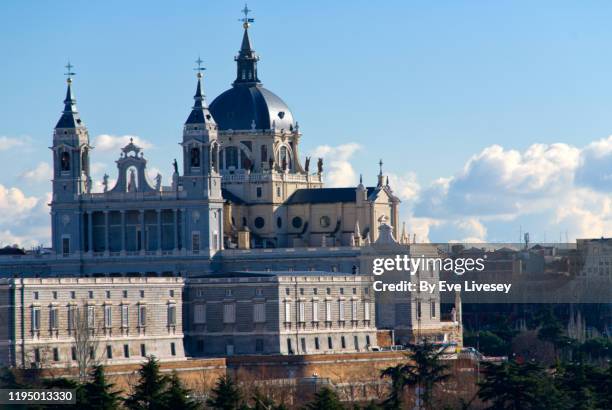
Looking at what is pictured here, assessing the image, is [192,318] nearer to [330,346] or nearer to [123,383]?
[330,346]

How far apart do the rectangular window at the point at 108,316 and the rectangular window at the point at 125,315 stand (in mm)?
870

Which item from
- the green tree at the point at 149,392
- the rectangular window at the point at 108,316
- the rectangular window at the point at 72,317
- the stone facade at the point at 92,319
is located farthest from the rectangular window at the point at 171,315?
the green tree at the point at 149,392

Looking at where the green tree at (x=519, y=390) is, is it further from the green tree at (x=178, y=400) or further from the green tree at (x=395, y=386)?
the green tree at (x=178, y=400)

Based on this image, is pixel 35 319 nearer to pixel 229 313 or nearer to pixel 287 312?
pixel 229 313

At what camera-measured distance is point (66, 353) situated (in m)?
176

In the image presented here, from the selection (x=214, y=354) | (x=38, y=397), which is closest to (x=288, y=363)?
(x=214, y=354)

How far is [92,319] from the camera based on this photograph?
18050 cm

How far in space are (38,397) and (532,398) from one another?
27550 millimetres

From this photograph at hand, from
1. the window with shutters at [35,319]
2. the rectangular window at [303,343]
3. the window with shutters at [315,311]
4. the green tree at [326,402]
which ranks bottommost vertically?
the green tree at [326,402]

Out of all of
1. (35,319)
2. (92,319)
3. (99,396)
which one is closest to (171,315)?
(92,319)

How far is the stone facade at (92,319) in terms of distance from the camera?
175m

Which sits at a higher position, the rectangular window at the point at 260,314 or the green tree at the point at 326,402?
the rectangular window at the point at 260,314

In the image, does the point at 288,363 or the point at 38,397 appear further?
the point at 288,363

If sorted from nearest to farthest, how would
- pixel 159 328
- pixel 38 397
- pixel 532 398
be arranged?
pixel 38 397 → pixel 532 398 → pixel 159 328
